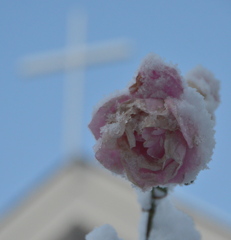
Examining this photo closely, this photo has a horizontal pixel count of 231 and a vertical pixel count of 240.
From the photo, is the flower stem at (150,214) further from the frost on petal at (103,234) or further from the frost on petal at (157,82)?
the frost on petal at (157,82)

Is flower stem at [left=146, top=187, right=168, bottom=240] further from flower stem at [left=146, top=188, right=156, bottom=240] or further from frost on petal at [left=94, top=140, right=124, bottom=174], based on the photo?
frost on petal at [left=94, top=140, right=124, bottom=174]

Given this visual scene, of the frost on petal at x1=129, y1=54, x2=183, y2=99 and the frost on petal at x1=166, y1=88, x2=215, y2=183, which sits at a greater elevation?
the frost on petal at x1=129, y1=54, x2=183, y2=99

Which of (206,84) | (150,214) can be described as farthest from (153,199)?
(206,84)

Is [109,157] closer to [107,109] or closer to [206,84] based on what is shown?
[107,109]

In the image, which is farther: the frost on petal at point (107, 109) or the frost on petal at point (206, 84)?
the frost on petal at point (206, 84)

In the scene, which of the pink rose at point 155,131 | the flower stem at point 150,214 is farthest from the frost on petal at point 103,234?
the pink rose at point 155,131

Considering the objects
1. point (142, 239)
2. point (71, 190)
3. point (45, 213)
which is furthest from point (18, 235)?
point (142, 239)

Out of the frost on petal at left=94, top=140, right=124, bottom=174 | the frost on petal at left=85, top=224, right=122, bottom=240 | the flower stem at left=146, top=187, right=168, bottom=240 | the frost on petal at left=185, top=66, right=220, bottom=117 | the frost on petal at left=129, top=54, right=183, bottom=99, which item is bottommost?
the frost on petal at left=85, top=224, right=122, bottom=240

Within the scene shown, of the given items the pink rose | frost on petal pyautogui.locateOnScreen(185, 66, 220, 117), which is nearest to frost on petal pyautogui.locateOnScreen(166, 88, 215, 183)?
the pink rose
